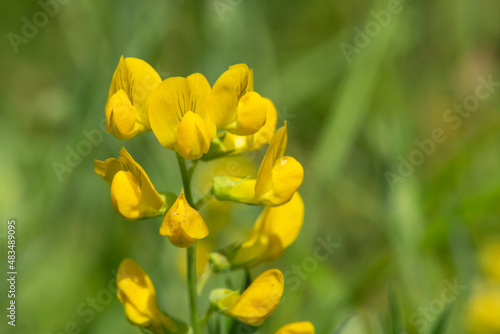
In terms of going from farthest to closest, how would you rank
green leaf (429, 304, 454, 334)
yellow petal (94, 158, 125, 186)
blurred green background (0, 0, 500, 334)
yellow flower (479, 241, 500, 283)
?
yellow flower (479, 241, 500, 283) < blurred green background (0, 0, 500, 334) < green leaf (429, 304, 454, 334) < yellow petal (94, 158, 125, 186)

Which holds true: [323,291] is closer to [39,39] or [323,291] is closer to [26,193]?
[26,193]

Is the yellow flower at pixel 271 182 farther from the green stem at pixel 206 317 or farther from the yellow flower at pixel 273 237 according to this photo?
the green stem at pixel 206 317

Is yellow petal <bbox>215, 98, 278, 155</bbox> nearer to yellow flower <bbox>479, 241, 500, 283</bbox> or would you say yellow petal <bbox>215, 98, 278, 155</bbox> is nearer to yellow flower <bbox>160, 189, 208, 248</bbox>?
yellow flower <bbox>160, 189, 208, 248</bbox>

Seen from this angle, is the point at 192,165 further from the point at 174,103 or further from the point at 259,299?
the point at 259,299

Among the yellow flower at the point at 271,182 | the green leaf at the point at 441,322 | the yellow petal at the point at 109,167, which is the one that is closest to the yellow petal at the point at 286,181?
the yellow flower at the point at 271,182

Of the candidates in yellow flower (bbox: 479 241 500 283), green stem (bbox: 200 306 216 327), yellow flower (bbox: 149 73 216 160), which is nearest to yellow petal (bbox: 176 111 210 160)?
yellow flower (bbox: 149 73 216 160)

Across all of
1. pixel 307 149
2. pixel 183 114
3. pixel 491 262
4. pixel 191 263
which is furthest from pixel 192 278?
pixel 307 149

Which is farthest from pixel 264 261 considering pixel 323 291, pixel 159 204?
pixel 323 291
